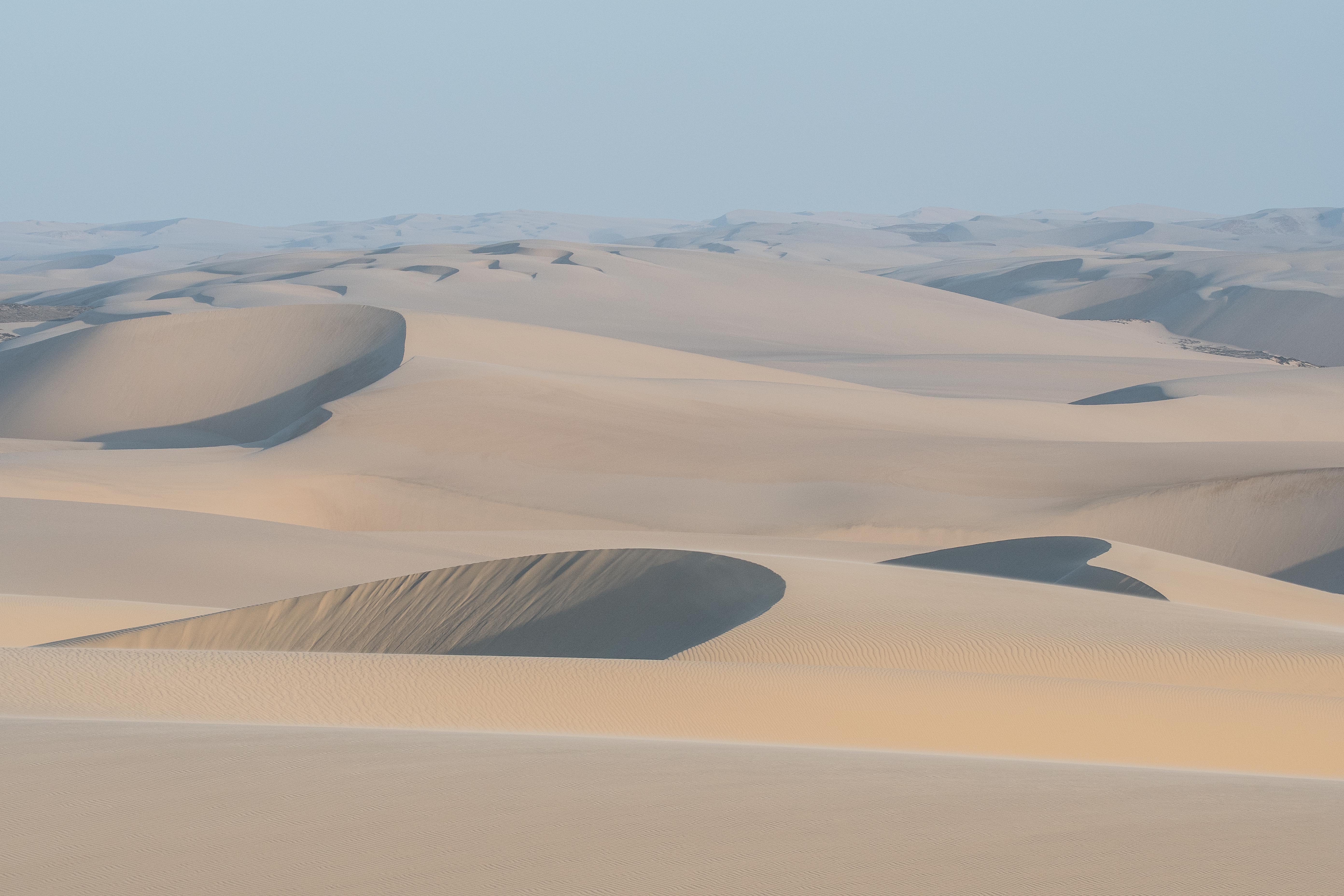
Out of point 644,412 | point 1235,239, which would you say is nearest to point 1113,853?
point 644,412

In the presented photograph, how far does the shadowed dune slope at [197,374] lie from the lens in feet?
78.2

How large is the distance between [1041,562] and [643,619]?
491 centimetres

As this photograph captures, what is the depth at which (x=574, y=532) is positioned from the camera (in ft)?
44.5

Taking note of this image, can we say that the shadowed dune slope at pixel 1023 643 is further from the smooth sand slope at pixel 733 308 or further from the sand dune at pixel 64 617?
the smooth sand slope at pixel 733 308

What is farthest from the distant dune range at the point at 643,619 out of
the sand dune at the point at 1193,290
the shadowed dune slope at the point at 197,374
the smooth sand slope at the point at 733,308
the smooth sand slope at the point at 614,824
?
the sand dune at the point at 1193,290

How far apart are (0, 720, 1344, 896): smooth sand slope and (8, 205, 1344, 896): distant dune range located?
15mm

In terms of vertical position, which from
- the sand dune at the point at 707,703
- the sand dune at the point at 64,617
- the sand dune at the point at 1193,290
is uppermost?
the sand dune at the point at 707,703

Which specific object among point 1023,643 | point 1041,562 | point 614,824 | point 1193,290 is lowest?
point 1193,290

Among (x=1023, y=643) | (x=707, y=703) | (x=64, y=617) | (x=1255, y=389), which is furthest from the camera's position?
(x=1255, y=389)

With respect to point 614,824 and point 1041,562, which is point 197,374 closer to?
point 1041,562

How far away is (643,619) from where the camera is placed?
25.7 ft

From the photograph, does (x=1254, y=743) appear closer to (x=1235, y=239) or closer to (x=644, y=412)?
(x=644, y=412)

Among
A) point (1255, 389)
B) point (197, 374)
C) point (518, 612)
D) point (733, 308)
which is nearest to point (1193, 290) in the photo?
point (733, 308)

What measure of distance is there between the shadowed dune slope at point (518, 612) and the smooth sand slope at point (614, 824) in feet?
12.0
